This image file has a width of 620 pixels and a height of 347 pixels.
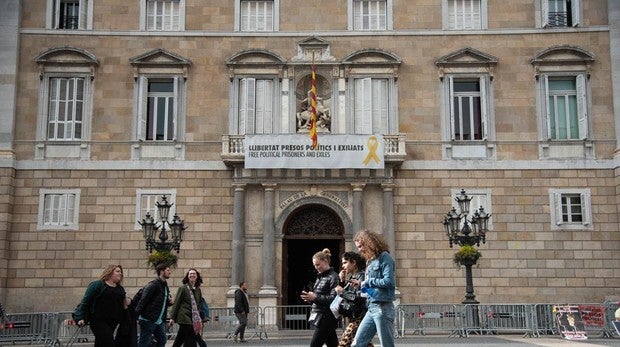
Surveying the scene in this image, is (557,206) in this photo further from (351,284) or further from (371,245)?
(371,245)

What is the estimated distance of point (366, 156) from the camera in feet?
84.8

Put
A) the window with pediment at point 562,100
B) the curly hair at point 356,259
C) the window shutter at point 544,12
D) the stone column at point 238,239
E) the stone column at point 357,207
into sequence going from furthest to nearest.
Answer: the window shutter at point 544,12 < the window with pediment at point 562,100 < the stone column at point 357,207 < the stone column at point 238,239 < the curly hair at point 356,259

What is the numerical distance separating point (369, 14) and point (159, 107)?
27.5 feet

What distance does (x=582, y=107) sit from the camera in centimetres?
2669

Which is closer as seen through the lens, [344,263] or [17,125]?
[344,263]

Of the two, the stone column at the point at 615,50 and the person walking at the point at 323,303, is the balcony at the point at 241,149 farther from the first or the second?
the person walking at the point at 323,303

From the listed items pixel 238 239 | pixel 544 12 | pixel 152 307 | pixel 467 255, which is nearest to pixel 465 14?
pixel 544 12

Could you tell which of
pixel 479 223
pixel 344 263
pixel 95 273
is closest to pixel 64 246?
pixel 95 273

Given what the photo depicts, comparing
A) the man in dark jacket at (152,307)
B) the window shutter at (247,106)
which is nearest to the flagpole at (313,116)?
the window shutter at (247,106)

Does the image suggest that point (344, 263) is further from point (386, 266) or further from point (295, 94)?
point (295, 94)

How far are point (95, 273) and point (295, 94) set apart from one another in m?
9.41

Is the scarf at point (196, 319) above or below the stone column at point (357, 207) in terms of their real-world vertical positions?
below

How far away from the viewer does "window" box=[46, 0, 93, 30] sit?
27422mm

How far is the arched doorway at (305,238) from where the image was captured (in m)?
26.5
